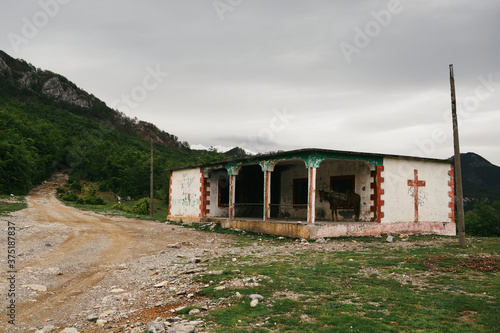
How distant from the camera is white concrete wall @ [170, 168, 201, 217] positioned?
23.3m

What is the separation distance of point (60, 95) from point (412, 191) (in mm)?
101434

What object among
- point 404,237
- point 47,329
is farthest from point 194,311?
point 404,237

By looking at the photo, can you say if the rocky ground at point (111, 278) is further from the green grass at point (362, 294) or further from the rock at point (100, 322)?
the green grass at point (362, 294)

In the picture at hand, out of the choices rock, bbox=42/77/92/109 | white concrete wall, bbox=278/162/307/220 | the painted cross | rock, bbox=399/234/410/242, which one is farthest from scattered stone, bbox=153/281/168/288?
rock, bbox=42/77/92/109

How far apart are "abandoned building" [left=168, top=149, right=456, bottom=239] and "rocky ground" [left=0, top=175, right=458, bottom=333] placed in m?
2.20

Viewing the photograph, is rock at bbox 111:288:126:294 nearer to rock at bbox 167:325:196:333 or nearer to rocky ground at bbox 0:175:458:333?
rocky ground at bbox 0:175:458:333

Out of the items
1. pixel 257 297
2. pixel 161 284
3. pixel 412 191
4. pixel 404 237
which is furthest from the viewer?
pixel 412 191

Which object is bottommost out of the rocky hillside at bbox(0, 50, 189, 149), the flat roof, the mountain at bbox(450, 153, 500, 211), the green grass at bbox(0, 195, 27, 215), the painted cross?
the green grass at bbox(0, 195, 27, 215)

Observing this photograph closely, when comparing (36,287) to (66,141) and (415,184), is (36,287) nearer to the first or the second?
(415,184)

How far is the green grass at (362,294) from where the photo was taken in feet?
16.5

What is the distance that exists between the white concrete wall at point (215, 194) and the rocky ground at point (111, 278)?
21.7 ft

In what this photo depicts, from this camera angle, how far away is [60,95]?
97.2 metres

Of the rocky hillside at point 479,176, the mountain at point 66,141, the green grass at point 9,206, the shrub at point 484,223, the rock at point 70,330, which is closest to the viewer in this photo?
the rock at point 70,330

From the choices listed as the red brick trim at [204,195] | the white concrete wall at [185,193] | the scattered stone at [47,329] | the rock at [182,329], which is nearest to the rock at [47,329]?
the scattered stone at [47,329]
